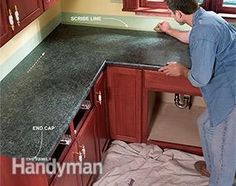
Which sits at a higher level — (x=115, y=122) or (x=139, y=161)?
(x=115, y=122)

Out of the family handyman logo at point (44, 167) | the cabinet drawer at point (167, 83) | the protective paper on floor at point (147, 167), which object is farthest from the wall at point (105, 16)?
the family handyman logo at point (44, 167)

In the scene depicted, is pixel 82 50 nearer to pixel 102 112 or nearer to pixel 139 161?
pixel 102 112

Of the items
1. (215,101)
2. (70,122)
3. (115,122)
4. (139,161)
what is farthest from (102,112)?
(215,101)

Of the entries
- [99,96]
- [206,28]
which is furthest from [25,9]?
[206,28]

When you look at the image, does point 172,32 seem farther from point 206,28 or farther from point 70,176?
point 70,176

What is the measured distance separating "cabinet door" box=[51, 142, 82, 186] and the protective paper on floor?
1.17ft

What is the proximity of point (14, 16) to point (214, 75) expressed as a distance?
1.06 metres

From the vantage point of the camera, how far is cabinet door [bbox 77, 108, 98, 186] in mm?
2072

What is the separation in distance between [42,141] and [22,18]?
640mm

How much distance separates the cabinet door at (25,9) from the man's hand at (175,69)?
81cm

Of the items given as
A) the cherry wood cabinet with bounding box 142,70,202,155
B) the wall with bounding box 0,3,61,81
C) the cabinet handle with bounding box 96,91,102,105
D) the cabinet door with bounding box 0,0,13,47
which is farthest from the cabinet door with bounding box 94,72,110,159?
the cabinet door with bounding box 0,0,13,47

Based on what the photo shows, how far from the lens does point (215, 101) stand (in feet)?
6.51

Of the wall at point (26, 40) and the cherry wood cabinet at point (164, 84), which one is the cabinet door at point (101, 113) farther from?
the wall at point (26, 40)

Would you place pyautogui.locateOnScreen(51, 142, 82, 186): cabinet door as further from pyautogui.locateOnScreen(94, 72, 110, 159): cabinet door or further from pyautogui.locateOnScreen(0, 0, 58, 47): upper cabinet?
pyautogui.locateOnScreen(0, 0, 58, 47): upper cabinet
